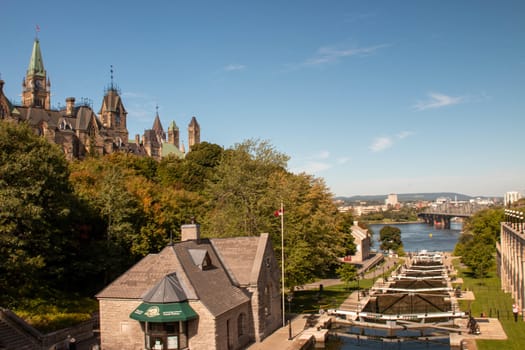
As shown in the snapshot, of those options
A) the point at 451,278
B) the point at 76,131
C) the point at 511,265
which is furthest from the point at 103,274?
the point at 76,131

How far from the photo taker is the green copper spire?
126938 millimetres

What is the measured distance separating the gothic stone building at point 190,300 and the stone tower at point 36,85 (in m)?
104

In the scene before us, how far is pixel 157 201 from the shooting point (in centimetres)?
5572

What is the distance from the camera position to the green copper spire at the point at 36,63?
12694 centimetres

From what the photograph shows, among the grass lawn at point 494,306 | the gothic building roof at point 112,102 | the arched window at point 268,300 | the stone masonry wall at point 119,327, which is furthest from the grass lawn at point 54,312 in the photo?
the gothic building roof at point 112,102

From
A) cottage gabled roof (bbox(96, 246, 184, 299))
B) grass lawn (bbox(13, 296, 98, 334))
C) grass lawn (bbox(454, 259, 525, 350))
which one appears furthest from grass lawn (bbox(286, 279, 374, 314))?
grass lawn (bbox(13, 296, 98, 334))

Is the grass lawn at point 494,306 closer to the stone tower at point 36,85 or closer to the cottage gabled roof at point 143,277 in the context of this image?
the cottage gabled roof at point 143,277

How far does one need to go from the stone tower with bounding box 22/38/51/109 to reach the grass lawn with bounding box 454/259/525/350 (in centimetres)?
9779

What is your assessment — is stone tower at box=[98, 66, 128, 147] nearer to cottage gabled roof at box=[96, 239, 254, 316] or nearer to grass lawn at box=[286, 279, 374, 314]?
grass lawn at box=[286, 279, 374, 314]

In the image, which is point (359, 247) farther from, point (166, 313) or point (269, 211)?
point (166, 313)

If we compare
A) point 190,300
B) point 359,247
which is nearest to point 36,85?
point 359,247

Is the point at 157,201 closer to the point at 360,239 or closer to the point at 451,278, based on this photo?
the point at 451,278

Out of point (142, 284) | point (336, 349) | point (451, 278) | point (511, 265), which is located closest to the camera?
point (142, 284)

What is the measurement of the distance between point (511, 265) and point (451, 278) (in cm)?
2023
